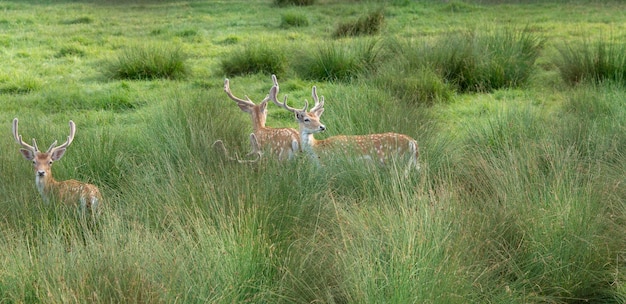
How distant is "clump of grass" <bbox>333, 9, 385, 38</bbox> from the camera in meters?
14.1

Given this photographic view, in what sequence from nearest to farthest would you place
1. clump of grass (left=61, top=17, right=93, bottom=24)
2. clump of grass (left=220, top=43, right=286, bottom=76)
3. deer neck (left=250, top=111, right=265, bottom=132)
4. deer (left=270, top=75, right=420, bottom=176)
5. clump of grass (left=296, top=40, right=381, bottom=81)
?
deer (left=270, top=75, right=420, bottom=176) → deer neck (left=250, top=111, right=265, bottom=132) → clump of grass (left=296, top=40, right=381, bottom=81) → clump of grass (left=220, top=43, right=286, bottom=76) → clump of grass (left=61, top=17, right=93, bottom=24)

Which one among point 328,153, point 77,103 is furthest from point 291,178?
point 77,103

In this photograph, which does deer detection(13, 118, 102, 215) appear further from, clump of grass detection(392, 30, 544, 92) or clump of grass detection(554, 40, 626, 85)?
clump of grass detection(554, 40, 626, 85)

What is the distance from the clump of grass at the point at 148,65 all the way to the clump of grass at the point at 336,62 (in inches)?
58.4

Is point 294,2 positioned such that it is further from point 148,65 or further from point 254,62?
point 148,65

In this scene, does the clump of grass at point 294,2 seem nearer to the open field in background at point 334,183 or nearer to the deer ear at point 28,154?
the open field in background at point 334,183

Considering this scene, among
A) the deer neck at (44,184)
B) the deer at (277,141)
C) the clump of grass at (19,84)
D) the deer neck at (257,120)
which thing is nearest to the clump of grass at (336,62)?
the clump of grass at (19,84)

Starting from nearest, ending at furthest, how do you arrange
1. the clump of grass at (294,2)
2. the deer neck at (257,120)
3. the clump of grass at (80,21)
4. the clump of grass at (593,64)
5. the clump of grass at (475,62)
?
the deer neck at (257,120)
the clump of grass at (593,64)
the clump of grass at (475,62)
the clump of grass at (80,21)
the clump of grass at (294,2)

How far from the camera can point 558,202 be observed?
15.0ft

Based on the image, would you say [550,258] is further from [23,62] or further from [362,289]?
[23,62]

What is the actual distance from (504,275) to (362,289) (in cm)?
96

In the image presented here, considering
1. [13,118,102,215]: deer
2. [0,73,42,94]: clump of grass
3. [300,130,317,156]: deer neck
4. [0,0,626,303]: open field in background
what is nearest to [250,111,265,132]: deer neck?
[0,0,626,303]: open field in background

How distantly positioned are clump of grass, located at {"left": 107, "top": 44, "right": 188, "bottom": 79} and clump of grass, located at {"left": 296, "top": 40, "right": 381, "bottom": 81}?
58.4 inches

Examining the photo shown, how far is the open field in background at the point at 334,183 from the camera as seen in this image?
3.94 meters
